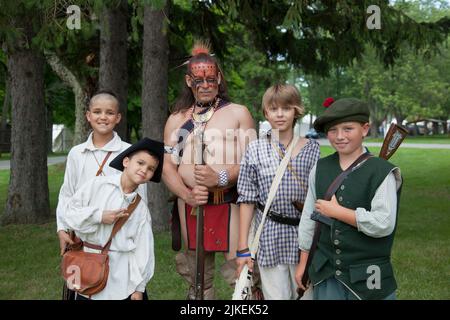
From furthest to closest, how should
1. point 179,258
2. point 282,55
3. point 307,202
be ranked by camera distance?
point 282,55, point 179,258, point 307,202

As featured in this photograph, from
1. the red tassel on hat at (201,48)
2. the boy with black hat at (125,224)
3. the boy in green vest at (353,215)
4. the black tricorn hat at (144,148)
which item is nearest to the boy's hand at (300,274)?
the boy in green vest at (353,215)

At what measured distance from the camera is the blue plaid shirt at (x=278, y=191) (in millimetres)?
3213

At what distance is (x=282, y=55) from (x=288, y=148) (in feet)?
23.3

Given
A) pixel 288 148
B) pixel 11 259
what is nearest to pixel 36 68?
pixel 11 259

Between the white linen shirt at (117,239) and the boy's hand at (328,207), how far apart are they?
1.00 meters

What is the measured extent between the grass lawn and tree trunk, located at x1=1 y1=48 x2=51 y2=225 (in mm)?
372

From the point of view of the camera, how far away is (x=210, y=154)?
138 inches

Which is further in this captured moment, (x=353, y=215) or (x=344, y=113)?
(x=344, y=113)

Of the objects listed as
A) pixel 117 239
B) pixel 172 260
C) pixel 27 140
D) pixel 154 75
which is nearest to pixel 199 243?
pixel 117 239

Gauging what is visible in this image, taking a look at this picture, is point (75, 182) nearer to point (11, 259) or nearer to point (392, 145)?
point (392, 145)

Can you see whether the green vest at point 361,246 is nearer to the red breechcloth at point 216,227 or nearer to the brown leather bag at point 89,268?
the red breechcloth at point 216,227

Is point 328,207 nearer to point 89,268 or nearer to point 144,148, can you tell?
point 144,148

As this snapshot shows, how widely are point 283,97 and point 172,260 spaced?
404 cm
